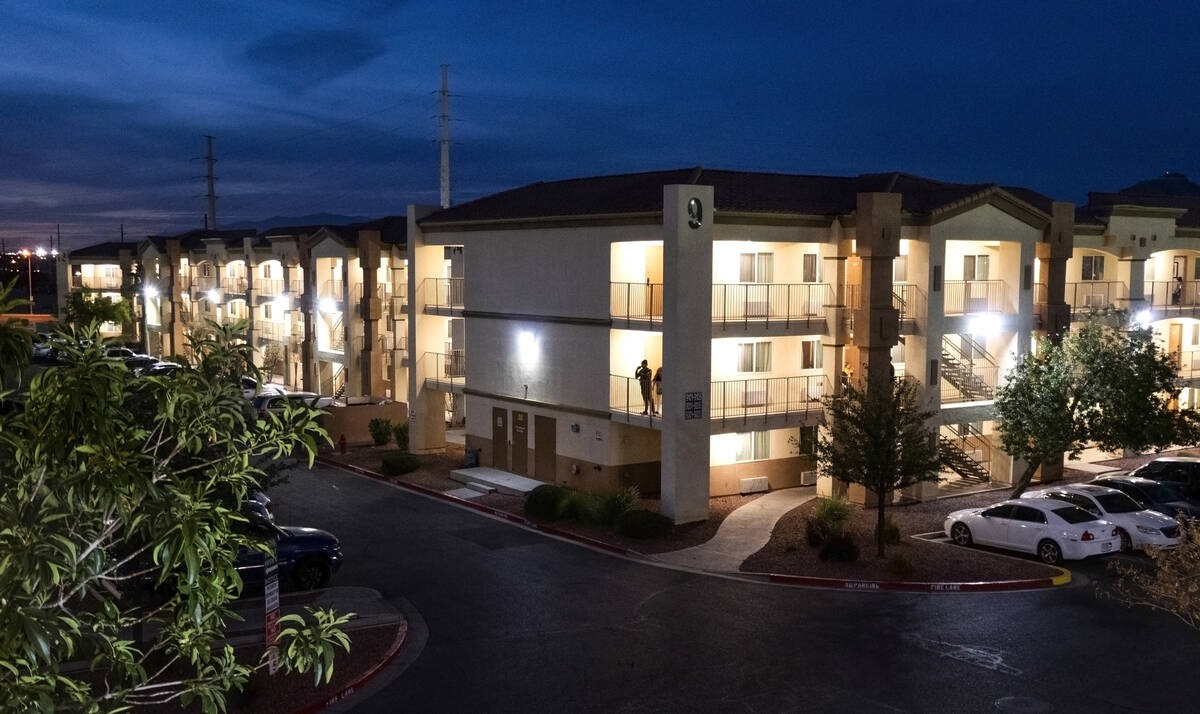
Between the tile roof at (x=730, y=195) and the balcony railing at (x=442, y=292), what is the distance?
2.28 metres

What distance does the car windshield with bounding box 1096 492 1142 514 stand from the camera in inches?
1047

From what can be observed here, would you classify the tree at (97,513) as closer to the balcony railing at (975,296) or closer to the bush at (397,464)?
the bush at (397,464)

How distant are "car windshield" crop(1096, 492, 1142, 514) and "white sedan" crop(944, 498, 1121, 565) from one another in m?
1.32

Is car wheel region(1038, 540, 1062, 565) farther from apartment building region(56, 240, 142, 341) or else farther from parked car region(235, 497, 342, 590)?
apartment building region(56, 240, 142, 341)

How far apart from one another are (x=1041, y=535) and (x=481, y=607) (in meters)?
13.4

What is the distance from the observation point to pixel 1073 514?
83.1 feet

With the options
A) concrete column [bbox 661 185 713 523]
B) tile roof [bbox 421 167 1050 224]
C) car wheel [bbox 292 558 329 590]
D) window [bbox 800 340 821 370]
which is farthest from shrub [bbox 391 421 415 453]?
car wheel [bbox 292 558 329 590]

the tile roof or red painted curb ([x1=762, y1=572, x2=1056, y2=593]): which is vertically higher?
the tile roof

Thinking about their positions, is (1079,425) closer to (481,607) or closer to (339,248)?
(481,607)

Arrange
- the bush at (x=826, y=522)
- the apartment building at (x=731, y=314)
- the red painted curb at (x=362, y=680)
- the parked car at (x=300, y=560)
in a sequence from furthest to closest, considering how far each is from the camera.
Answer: the apartment building at (x=731, y=314)
the bush at (x=826, y=522)
the parked car at (x=300, y=560)
the red painted curb at (x=362, y=680)

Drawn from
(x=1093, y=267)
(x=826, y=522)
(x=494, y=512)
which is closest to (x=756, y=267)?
(x=826, y=522)

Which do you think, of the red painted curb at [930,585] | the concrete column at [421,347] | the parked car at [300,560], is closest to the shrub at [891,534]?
the red painted curb at [930,585]

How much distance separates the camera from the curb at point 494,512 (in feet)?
87.6

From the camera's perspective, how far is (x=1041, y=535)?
82.6 ft
